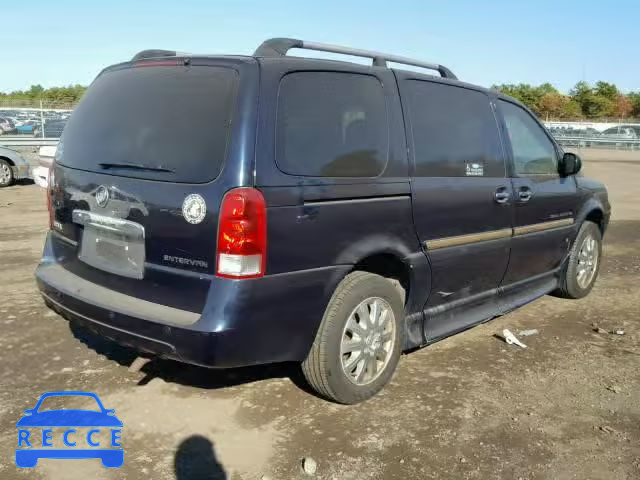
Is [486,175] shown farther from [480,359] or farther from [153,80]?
[153,80]

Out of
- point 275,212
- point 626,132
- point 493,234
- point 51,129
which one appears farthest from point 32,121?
Result: point 626,132

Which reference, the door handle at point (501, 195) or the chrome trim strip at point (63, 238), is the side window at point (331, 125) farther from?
the chrome trim strip at point (63, 238)

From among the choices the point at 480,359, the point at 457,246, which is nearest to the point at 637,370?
the point at 480,359

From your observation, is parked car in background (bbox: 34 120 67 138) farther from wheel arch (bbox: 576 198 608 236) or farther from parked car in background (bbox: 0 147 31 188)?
wheel arch (bbox: 576 198 608 236)

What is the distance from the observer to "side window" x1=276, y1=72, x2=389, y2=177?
3.24 m

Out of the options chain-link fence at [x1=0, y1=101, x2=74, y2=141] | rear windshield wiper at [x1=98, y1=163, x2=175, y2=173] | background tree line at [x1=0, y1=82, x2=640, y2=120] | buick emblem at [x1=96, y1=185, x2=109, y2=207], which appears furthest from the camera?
background tree line at [x1=0, y1=82, x2=640, y2=120]

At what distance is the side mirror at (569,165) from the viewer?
536 cm

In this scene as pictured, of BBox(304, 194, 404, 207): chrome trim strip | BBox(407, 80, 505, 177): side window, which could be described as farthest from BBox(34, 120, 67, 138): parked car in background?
BBox(304, 194, 404, 207): chrome trim strip

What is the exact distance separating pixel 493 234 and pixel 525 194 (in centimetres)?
55

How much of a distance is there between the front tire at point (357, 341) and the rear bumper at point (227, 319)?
0.10 m

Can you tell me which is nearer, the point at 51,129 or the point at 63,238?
the point at 63,238

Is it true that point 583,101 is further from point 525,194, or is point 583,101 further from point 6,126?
point 525,194

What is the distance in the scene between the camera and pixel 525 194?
4848 mm

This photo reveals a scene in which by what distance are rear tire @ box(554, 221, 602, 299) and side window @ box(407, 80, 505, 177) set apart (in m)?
1.63
